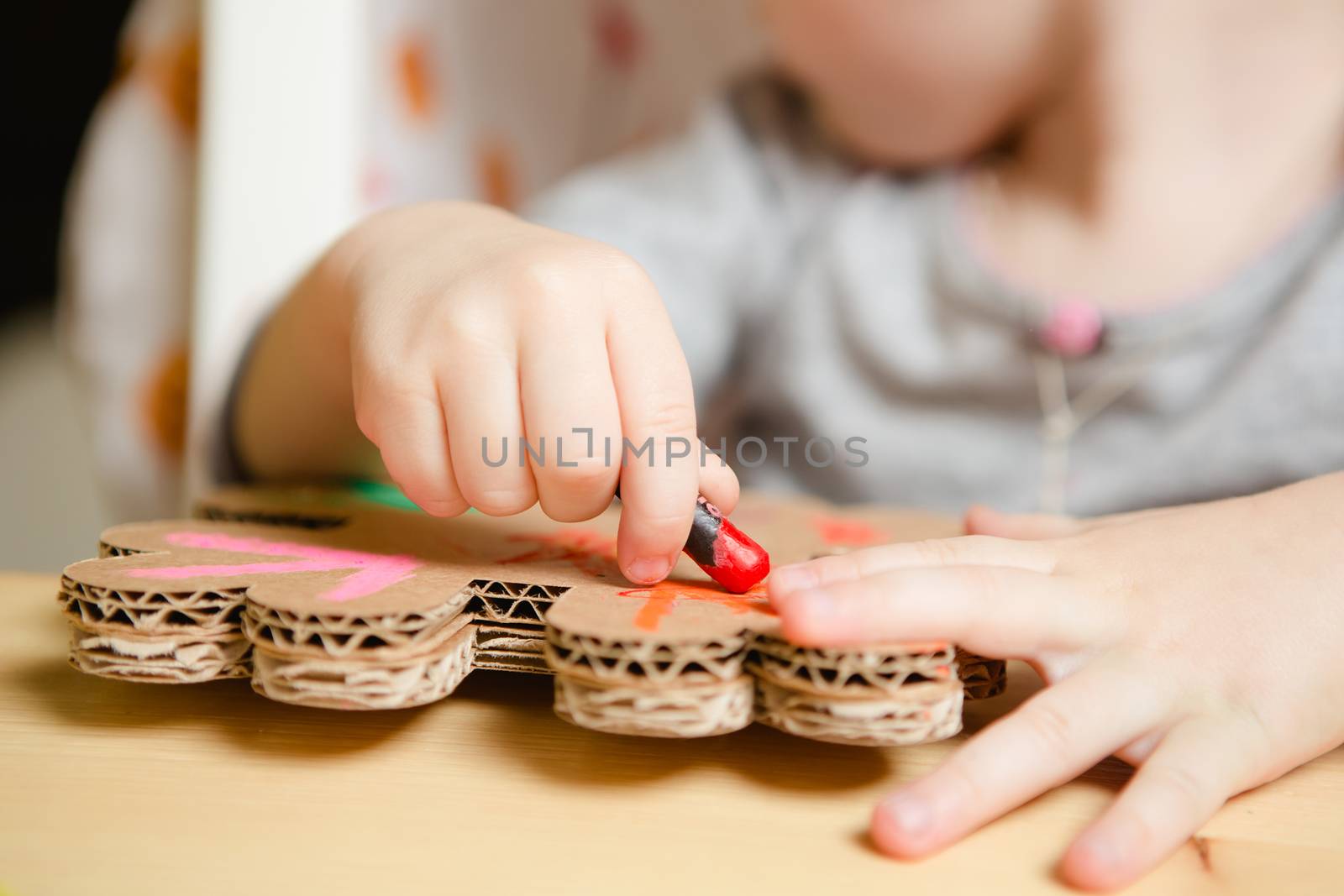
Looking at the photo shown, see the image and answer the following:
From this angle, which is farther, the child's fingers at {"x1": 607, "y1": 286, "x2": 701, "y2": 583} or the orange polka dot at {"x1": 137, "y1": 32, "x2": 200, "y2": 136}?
the orange polka dot at {"x1": 137, "y1": 32, "x2": 200, "y2": 136}

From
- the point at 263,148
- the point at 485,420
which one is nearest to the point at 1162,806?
the point at 485,420

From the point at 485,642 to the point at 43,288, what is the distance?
1.32 m

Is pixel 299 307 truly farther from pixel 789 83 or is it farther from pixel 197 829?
pixel 789 83

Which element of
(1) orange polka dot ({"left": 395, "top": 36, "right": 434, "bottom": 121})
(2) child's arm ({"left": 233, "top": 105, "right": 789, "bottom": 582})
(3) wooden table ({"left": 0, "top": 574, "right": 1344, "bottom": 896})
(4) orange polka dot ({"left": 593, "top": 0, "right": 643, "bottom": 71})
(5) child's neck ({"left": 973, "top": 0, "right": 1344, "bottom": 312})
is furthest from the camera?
(4) orange polka dot ({"left": 593, "top": 0, "right": 643, "bottom": 71})

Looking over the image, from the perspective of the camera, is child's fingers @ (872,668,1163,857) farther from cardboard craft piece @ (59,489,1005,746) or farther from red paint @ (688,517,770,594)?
red paint @ (688,517,770,594)

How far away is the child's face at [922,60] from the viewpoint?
26.7 inches

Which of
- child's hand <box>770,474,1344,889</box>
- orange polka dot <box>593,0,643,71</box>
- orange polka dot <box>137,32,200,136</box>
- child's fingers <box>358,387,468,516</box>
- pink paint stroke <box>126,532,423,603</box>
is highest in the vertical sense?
orange polka dot <box>593,0,643,71</box>

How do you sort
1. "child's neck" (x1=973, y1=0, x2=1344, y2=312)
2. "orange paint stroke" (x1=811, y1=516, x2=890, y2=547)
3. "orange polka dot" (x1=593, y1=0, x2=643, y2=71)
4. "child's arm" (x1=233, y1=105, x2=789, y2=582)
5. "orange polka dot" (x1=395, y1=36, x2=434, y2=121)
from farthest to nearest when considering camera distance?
"orange polka dot" (x1=593, y1=0, x2=643, y2=71)
"orange polka dot" (x1=395, y1=36, x2=434, y2=121)
"child's neck" (x1=973, y1=0, x2=1344, y2=312)
"orange paint stroke" (x1=811, y1=516, x2=890, y2=547)
"child's arm" (x1=233, y1=105, x2=789, y2=582)

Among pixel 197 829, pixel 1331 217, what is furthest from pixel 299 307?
pixel 1331 217

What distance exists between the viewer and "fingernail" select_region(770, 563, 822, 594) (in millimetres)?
377

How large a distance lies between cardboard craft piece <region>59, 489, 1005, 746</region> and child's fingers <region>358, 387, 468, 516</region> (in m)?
0.03

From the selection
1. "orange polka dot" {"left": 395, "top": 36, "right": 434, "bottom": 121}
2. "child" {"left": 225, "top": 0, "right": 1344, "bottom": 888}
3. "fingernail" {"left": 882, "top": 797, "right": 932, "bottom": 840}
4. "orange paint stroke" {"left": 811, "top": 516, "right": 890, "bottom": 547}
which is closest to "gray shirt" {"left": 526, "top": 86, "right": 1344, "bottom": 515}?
"child" {"left": 225, "top": 0, "right": 1344, "bottom": 888}

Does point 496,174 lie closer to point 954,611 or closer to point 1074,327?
point 1074,327

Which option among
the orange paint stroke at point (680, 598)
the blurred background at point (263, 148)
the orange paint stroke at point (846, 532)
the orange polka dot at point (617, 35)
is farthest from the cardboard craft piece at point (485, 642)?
the orange polka dot at point (617, 35)
